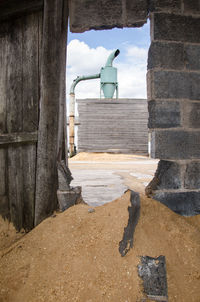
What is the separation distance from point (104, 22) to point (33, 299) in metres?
2.54

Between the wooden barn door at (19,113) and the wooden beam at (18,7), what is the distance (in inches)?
2.1

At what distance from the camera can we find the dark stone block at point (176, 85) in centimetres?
226

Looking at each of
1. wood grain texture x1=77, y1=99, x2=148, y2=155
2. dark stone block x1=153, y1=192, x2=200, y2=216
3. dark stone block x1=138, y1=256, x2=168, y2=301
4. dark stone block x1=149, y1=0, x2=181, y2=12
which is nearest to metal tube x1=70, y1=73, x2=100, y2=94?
wood grain texture x1=77, y1=99, x2=148, y2=155

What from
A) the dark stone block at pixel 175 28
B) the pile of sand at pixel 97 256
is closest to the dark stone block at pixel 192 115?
the dark stone block at pixel 175 28

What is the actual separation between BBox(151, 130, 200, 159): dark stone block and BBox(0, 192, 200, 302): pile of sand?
516 millimetres

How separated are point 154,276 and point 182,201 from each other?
88 cm

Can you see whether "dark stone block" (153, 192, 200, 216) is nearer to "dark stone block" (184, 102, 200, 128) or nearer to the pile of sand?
the pile of sand

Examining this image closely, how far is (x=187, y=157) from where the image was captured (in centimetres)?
232

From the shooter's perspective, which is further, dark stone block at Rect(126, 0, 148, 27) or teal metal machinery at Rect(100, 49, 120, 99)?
teal metal machinery at Rect(100, 49, 120, 99)

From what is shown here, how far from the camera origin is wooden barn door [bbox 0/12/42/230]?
2234 millimetres

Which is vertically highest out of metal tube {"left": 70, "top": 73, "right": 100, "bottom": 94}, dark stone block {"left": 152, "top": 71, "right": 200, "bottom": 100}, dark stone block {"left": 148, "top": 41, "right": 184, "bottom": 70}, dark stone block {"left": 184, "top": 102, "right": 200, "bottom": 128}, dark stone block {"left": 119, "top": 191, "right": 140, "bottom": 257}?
metal tube {"left": 70, "top": 73, "right": 100, "bottom": 94}

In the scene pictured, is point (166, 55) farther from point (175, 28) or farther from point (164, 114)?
→ point (164, 114)

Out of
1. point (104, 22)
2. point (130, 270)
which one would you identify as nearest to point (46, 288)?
point (130, 270)

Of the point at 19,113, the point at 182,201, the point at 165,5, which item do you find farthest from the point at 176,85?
the point at 19,113
